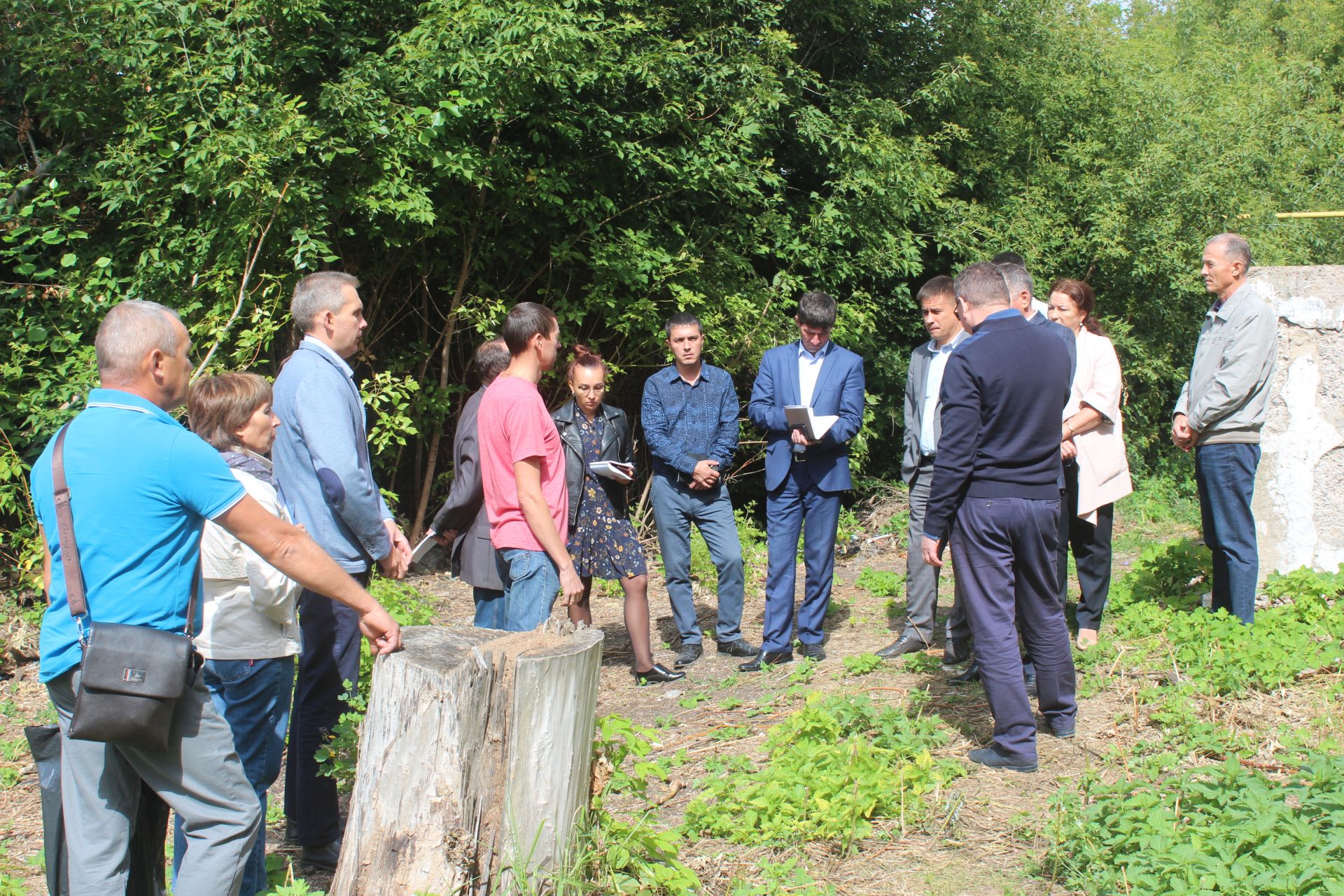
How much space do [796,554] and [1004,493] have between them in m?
1.86

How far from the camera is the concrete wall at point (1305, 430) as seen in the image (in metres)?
6.23

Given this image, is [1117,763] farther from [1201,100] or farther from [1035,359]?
[1201,100]

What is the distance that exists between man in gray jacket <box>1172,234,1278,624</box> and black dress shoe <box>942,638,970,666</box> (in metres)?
1.37

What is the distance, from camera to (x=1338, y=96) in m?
20.1

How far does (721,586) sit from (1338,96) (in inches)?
798

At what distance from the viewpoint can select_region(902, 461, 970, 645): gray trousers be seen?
5.89m

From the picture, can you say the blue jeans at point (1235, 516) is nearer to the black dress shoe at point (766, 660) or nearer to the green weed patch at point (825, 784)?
the green weed patch at point (825, 784)

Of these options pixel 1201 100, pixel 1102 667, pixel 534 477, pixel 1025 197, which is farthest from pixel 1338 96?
pixel 534 477

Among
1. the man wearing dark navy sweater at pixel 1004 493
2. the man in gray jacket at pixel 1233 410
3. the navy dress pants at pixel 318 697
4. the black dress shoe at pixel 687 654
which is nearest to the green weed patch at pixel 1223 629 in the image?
the man in gray jacket at pixel 1233 410

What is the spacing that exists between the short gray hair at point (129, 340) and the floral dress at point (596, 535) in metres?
3.08

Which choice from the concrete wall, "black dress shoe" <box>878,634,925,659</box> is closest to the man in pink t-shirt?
"black dress shoe" <box>878,634,925,659</box>

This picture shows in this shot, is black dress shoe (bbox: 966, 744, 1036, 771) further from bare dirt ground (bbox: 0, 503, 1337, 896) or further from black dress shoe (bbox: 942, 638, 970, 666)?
black dress shoe (bbox: 942, 638, 970, 666)

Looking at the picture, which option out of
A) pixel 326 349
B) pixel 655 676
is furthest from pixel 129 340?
pixel 655 676

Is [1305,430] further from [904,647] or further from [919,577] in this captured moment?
[904,647]
